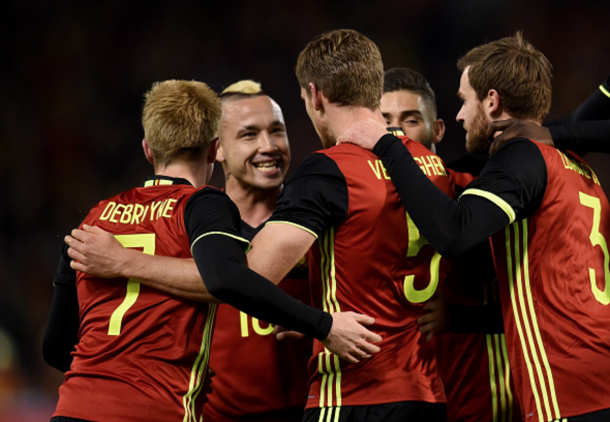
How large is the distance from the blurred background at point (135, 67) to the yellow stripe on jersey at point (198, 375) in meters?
4.66

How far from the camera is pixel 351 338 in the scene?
220 cm

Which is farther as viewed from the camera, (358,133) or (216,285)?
(358,133)

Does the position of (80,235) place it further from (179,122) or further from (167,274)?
(179,122)

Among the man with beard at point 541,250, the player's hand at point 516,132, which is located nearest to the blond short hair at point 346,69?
the man with beard at point 541,250

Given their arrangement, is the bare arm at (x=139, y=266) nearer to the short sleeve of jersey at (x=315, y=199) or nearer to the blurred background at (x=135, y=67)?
the short sleeve of jersey at (x=315, y=199)

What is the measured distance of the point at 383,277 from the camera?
234 cm

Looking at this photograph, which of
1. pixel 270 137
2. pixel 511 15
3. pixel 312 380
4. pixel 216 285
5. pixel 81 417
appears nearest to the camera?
pixel 216 285

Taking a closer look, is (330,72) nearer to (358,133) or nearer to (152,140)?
(358,133)

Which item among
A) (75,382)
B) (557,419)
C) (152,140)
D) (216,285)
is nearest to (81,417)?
(75,382)

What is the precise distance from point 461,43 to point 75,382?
5988mm

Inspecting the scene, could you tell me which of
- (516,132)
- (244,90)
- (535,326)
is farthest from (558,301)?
(244,90)

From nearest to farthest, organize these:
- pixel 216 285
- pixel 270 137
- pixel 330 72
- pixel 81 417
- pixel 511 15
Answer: pixel 216 285 → pixel 81 417 → pixel 330 72 → pixel 270 137 → pixel 511 15

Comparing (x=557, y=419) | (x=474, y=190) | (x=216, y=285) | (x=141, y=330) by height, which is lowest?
(x=557, y=419)

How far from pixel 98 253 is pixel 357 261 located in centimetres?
92
